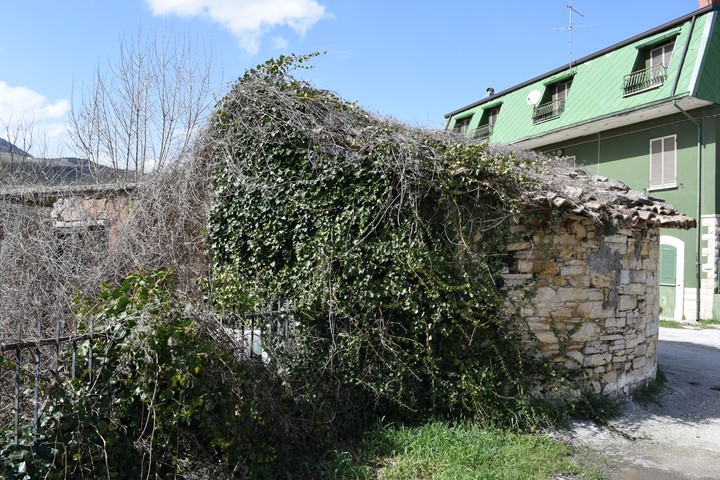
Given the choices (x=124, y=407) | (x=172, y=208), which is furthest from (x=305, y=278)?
(x=172, y=208)

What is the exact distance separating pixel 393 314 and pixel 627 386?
10.6 ft

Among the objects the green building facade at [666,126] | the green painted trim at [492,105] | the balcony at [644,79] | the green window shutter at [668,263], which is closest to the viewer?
the green building facade at [666,126]

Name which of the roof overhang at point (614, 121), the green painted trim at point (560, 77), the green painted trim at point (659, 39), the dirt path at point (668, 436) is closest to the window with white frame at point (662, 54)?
the green painted trim at point (659, 39)

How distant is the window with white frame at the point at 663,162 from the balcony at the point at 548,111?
303cm

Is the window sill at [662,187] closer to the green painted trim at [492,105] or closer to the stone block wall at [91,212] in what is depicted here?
the green painted trim at [492,105]

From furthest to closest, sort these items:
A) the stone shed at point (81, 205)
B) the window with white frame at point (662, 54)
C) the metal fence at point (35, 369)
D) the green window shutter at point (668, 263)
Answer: the green window shutter at point (668, 263) < the window with white frame at point (662, 54) < the stone shed at point (81, 205) < the metal fence at point (35, 369)

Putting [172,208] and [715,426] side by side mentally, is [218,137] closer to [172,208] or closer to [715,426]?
[172,208]

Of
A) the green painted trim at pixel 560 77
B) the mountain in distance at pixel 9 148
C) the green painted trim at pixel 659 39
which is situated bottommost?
the mountain in distance at pixel 9 148

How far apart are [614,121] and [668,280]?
476cm

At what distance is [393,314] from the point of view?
5477 mm

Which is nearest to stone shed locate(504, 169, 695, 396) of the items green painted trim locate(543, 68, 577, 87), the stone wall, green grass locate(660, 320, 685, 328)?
the stone wall

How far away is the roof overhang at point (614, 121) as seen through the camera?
1432 cm

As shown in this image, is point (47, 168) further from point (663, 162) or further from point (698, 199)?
point (698, 199)

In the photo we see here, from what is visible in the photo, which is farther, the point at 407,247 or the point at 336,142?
the point at 336,142
